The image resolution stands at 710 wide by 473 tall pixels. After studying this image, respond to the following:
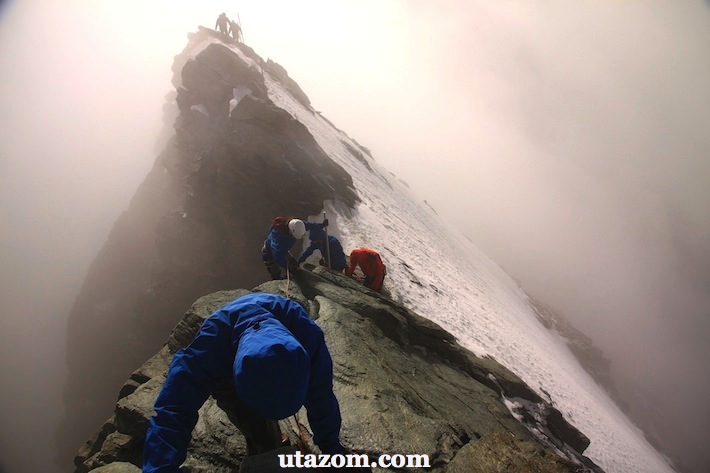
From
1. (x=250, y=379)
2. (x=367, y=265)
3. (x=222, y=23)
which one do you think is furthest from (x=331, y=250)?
(x=222, y=23)

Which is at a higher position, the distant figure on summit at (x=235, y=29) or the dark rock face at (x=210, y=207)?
the distant figure on summit at (x=235, y=29)

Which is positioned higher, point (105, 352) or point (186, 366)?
point (186, 366)

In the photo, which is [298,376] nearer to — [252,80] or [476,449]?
[476,449]

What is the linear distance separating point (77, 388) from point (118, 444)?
959 inches

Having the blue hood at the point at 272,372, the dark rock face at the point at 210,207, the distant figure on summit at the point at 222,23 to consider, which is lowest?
the dark rock face at the point at 210,207

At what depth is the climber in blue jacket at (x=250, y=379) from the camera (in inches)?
90.0

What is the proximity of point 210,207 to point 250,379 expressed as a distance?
14.1 m

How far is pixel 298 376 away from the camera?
2.34m

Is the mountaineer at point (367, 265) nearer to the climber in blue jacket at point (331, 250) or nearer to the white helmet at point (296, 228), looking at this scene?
the climber in blue jacket at point (331, 250)

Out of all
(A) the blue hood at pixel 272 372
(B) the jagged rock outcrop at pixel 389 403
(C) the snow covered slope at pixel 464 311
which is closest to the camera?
(A) the blue hood at pixel 272 372

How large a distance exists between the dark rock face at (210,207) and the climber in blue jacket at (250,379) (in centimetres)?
981

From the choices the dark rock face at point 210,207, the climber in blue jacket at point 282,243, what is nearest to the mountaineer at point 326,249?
the climber in blue jacket at point 282,243

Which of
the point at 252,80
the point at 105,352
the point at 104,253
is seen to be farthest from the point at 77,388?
the point at 252,80

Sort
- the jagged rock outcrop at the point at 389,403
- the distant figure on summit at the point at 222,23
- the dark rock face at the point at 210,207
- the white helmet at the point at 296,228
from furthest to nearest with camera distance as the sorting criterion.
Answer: the distant figure on summit at the point at 222,23 → the dark rock face at the point at 210,207 → the white helmet at the point at 296,228 → the jagged rock outcrop at the point at 389,403
